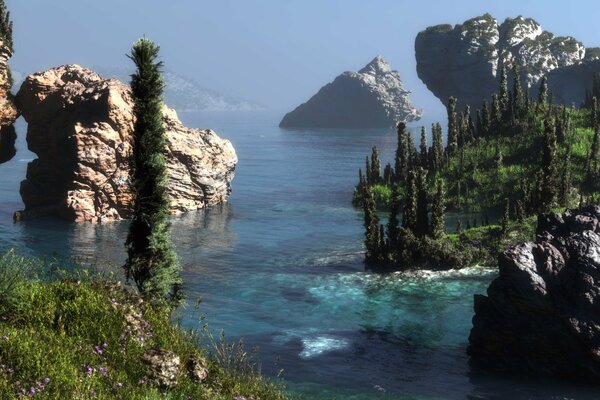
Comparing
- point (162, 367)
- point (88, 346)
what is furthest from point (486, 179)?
point (88, 346)

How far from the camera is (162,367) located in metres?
16.6

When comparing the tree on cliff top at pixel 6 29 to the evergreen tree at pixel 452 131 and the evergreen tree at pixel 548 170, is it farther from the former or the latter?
the evergreen tree at pixel 452 131

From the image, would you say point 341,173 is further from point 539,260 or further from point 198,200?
point 539,260

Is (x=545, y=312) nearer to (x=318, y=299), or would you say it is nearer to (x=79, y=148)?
(x=318, y=299)

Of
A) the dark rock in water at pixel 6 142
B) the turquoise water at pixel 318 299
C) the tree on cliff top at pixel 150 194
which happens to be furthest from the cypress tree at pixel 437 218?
the dark rock in water at pixel 6 142

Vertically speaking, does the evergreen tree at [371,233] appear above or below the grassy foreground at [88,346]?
below

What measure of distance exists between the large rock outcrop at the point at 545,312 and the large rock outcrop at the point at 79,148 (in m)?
51.7

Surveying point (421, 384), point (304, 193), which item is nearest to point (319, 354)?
point (421, 384)

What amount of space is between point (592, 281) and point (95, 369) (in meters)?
32.9

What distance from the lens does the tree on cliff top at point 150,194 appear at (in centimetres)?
2644


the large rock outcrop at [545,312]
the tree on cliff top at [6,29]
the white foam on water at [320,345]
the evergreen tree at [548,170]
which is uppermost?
the tree on cliff top at [6,29]

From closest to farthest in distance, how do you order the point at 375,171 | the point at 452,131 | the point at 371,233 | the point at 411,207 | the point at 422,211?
the point at 371,233 → the point at 411,207 → the point at 422,211 → the point at 452,131 → the point at 375,171

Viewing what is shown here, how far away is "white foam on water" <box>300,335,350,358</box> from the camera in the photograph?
138 feet

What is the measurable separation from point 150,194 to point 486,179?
8082 cm
